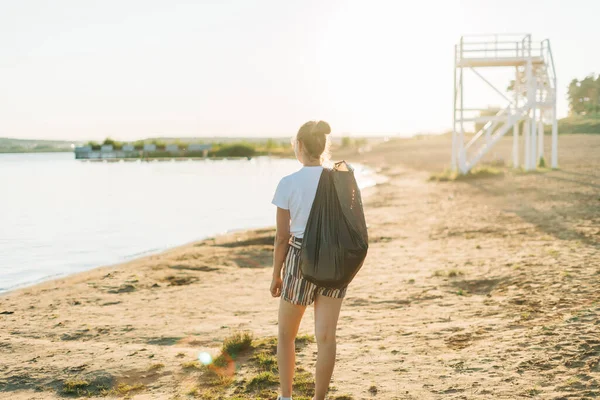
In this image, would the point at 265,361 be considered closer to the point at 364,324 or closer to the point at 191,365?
the point at 191,365

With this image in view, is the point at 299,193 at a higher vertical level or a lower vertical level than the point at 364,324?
higher

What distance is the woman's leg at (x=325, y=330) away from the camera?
13.1ft

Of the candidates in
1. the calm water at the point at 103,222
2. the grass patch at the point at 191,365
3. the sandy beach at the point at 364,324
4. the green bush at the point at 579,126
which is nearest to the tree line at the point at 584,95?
the green bush at the point at 579,126

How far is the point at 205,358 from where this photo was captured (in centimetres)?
575

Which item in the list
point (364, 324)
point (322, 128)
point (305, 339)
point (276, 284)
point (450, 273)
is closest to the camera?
point (322, 128)

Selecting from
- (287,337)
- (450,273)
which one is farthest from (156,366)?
(450,273)

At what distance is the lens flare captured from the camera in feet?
18.5

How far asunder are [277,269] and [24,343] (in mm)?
3912

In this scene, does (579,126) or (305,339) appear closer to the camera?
(305,339)

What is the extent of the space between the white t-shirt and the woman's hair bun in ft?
0.87

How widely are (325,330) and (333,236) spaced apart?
670 mm

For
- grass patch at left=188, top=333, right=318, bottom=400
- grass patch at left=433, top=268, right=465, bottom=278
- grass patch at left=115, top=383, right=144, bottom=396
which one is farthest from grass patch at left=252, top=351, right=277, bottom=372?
grass patch at left=433, top=268, right=465, bottom=278

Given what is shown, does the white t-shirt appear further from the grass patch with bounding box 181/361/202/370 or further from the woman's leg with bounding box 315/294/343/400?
the grass patch with bounding box 181/361/202/370

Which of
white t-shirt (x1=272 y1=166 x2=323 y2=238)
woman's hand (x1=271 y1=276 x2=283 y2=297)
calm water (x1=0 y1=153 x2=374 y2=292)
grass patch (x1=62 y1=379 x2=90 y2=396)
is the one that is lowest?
calm water (x1=0 y1=153 x2=374 y2=292)
